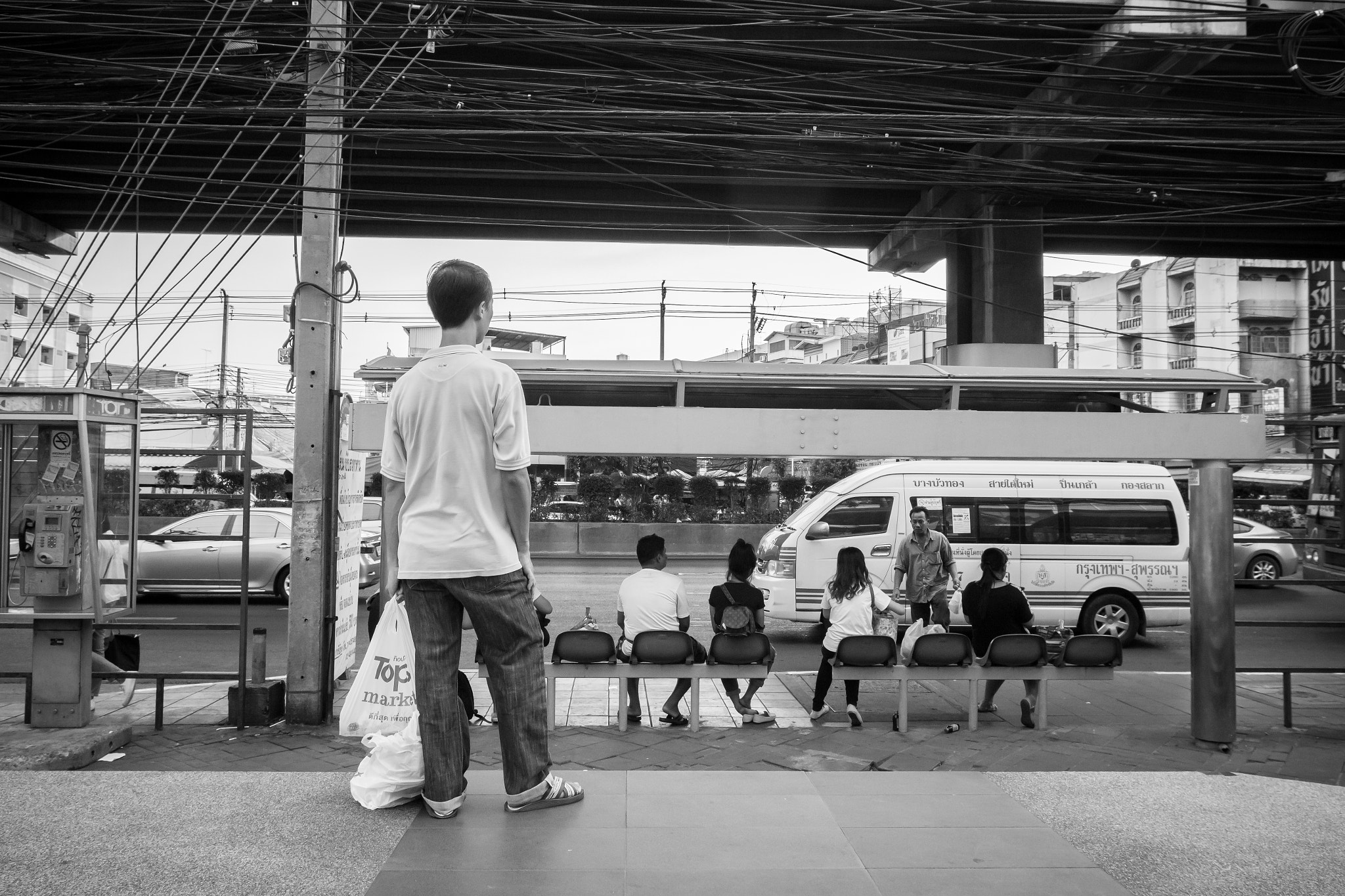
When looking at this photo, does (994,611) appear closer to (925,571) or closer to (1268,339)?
(925,571)

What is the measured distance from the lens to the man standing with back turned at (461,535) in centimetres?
331

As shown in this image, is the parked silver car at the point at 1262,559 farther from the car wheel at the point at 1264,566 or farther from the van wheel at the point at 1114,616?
the van wheel at the point at 1114,616

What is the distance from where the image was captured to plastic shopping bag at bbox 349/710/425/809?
3621 mm

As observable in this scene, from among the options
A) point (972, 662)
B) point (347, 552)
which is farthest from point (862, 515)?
point (347, 552)

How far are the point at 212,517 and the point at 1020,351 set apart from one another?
12.7 m

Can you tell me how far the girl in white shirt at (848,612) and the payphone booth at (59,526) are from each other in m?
5.58

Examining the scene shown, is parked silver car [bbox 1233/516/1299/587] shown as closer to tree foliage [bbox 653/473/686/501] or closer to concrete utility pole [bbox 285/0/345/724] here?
concrete utility pole [bbox 285/0/345/724]

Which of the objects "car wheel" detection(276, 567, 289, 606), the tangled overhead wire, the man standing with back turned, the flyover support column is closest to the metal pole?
the tangled overhead wire

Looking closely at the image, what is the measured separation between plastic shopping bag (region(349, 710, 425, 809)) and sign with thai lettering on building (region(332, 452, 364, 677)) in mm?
→ 4159

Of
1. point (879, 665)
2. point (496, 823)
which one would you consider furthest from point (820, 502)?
point (496, 823)

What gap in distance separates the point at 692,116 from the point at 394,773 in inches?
206

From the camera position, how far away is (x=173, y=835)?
11.0 ft

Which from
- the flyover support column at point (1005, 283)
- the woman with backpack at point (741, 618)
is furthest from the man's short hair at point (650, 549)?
the flyover support column at point (1005, 283)

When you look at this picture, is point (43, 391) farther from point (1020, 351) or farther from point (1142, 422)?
point (1020, 351)
